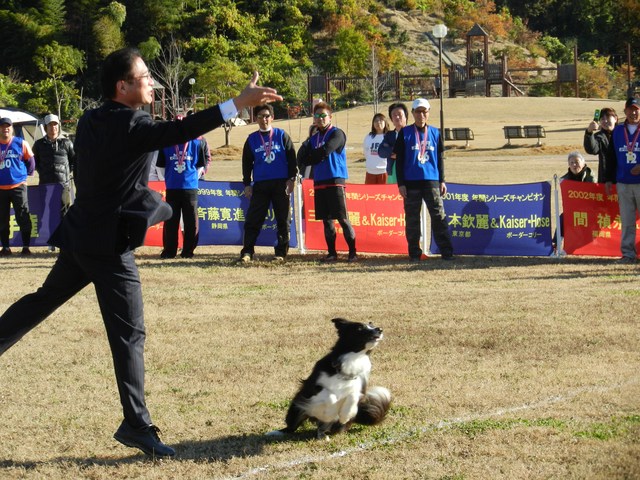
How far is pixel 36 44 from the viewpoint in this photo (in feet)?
224

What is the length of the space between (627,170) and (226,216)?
5.71 m

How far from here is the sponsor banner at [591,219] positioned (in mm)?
13742

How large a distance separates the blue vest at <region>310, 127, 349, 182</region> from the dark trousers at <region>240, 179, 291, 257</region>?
0.53 meters

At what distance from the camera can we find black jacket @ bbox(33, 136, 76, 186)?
15805 mm

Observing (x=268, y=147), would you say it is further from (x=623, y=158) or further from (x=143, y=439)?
(x=143, y=439)

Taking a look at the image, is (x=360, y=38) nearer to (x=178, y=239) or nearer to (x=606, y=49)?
(x=606, y=49)

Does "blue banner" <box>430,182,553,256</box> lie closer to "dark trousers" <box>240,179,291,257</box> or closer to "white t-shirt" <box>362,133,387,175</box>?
"white t-shirt" <box>362,133,387,175</box>

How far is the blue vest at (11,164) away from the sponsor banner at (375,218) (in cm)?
416

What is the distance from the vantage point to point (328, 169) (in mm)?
13750

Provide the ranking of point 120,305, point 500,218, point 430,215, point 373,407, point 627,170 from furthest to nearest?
point 500,218 → point 430,215 → point 627,170 → point 373,407 → point 120,305

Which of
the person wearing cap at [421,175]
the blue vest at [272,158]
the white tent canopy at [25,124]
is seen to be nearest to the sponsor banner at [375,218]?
the person wearing cap at [421,175]

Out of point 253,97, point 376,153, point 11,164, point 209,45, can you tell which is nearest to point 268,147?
point 376,153

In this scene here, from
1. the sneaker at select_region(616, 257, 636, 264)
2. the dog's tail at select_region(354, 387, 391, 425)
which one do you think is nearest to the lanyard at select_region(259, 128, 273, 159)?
the sneaker at select_region(616, 257, 636, 264)

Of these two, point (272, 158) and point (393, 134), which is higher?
point (393, 134)
